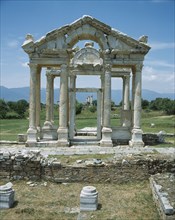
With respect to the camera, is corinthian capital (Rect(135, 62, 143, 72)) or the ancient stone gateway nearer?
the ancient stone gateway

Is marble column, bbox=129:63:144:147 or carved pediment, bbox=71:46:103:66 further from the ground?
carved pediment, bbox=71:46:103:66

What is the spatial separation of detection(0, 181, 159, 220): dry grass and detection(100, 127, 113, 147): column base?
5.40 m

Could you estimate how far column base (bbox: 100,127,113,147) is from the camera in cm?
1889

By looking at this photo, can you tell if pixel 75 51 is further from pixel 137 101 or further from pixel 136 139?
pixel 136 139

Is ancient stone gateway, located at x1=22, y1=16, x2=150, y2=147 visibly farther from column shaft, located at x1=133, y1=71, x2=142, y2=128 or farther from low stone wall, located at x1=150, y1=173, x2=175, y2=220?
low stone wall, located at x1=150, y1=173, x2=175, y2=220

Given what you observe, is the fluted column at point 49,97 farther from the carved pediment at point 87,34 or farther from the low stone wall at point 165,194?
the low stone wall at point 165,194

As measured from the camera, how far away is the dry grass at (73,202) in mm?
10062

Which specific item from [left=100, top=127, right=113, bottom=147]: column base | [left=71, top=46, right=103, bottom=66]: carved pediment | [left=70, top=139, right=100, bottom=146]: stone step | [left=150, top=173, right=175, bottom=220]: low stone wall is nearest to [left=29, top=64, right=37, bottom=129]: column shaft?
[left=70, top=139, right=100, bottom=146]: stone step

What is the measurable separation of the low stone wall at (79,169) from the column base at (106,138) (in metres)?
4.75

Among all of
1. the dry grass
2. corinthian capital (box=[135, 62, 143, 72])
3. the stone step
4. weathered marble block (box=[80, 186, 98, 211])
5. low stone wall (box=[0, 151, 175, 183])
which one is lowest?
the dry grass

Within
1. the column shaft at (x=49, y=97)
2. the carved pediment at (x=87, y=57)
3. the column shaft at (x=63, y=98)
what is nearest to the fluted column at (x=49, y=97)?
the column shaft at (x=49, y=97)

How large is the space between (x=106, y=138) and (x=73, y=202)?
8039 millimetres

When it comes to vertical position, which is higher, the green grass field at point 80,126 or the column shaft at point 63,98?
the column shaft at point 63,98

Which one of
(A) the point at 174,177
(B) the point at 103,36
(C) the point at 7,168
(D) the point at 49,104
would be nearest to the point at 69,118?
(D) the point at 49,104
